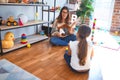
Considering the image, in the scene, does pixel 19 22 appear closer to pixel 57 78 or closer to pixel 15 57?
pixel 15 57

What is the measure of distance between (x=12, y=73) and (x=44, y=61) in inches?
21.6

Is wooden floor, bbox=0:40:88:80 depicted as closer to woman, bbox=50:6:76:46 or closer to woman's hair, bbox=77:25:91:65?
woman, bbox=50:6:76:46

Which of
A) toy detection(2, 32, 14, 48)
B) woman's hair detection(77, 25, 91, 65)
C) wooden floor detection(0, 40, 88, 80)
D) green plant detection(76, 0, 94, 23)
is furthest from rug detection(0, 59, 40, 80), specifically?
green plant detection(76, 0, 94, 23)

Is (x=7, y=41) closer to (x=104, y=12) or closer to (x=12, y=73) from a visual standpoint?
(x=12, y=73)

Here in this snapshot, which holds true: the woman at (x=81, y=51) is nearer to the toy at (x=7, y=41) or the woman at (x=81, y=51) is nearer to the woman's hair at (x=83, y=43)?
the woman's hair at (x=83, y=43)

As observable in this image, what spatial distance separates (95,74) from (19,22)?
1.69 metres

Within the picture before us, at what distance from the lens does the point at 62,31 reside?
9.36 ft

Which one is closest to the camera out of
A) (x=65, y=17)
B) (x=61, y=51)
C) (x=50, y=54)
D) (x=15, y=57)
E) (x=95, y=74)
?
(x=95, y=74)

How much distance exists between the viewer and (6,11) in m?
2.55

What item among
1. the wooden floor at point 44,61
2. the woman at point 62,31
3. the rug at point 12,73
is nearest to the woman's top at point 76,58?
the wooden floor at point 44,61

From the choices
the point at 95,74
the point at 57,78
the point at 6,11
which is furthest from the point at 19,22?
the point at 95,74

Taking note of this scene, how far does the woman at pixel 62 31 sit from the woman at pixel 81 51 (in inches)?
42.2

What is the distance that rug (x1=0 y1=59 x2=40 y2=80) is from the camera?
5.25 ft

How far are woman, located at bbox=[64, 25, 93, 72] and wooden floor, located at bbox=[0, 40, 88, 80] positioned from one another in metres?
0.13
